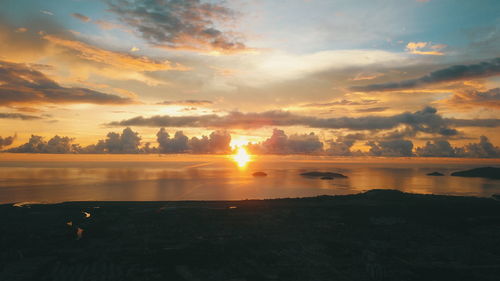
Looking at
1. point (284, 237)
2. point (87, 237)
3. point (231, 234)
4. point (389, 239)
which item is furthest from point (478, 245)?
point (87, 237)

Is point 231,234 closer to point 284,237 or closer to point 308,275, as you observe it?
point 284,237

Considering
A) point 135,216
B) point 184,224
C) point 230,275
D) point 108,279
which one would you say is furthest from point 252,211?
point 108,279

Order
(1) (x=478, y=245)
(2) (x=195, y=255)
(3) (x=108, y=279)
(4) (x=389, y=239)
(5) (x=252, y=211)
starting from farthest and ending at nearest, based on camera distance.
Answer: (5) (x=252, y=211), (4) (x=389, y=239), (1) (x=478, y=245), (2) (x=195, y=255), (3) (x=108, y=279)

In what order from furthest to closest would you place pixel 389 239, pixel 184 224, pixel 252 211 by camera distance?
pixel 252 211 → pixel 184 224 → pixel 389 239

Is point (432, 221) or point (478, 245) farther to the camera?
point (432, 221)

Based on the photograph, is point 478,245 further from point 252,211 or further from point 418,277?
point 252,211

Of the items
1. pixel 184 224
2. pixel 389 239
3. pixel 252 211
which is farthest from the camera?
pixel 252 211
